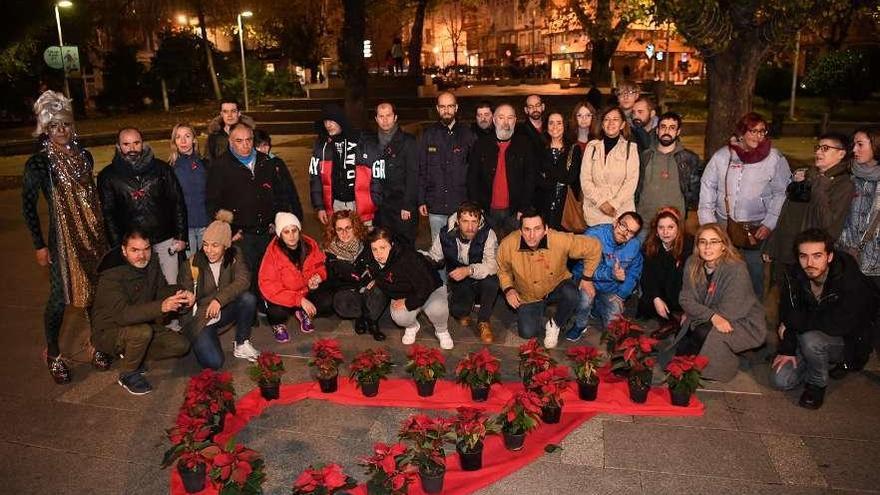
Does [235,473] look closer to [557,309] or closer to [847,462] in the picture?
[557,309]

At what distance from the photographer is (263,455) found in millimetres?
4453

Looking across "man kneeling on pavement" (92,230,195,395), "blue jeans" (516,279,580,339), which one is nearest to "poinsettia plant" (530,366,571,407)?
"blue jeans" (516,279,580,339)

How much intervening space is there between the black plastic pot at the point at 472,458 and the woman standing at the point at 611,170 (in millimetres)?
3152

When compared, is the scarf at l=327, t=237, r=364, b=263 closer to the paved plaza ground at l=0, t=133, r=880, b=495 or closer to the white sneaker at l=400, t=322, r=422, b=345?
the white sneaker at l=400, t=322, r=422, b=345

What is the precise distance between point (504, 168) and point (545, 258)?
1.23 meters

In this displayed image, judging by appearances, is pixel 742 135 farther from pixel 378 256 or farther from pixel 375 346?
pixel 375 346

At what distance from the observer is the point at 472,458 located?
4.10 m

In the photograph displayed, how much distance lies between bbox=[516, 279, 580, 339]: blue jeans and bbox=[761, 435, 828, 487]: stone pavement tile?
6.50ft

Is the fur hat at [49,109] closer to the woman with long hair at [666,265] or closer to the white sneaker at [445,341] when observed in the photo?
the white sneaker at [445,341]

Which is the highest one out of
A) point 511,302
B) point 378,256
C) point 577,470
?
point 378,256

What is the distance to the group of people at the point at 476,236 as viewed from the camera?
5.25 metres

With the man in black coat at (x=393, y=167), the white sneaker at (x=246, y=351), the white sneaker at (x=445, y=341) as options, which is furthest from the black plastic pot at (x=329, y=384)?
the man in black coat at (x=393, y=167)

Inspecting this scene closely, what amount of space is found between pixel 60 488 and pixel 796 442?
4.64 meters

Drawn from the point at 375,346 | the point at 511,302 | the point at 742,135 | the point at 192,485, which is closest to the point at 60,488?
the point at 192,485
